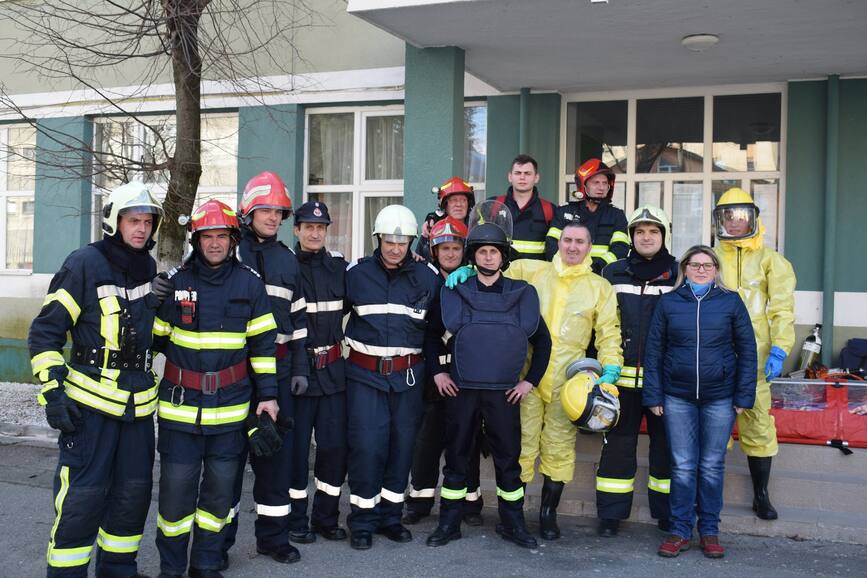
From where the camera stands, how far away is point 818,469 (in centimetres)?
591

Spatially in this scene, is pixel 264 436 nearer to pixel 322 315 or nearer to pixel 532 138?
pixel 322 315

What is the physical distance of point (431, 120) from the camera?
7.86 meters

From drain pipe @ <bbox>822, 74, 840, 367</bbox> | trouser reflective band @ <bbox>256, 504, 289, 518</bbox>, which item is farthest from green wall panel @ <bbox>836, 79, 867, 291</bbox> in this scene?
trouser reflective band @ <bbox>256, 504, 289, 518</bbox>

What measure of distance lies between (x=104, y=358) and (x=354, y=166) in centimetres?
618

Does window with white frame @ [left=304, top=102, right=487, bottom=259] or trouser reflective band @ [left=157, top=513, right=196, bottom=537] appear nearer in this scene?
trouser reflective band @ [left=157, top=513, right=196, bottom=537]

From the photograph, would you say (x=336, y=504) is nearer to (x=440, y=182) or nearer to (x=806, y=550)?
(x=806, y=550)

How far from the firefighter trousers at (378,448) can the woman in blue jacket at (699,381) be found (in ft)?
4.92

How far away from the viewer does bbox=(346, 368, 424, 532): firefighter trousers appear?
16.7ft

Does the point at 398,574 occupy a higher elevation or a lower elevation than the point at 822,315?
lower

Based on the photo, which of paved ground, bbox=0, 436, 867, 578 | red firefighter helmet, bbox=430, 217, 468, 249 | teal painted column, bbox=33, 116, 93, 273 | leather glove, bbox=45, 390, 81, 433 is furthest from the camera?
teal painted column, bbox=33, 116, 93, 273

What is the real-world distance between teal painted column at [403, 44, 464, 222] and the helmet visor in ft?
9.86

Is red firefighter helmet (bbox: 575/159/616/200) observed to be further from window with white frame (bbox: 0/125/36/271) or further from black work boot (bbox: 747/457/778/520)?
window with white frame (bbox: 0/125/36/271)

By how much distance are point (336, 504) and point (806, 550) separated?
2.96 metres

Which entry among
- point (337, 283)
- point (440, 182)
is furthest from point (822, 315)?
point (337, 283)
